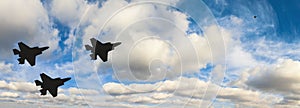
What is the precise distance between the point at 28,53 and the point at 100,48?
1749 centimetres

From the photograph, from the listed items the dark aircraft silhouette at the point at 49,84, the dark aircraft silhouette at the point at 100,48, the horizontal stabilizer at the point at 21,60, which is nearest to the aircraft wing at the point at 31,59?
the horizontal stabilizer at the point at 21,60

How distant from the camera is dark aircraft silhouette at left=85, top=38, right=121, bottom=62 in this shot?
2194 inches

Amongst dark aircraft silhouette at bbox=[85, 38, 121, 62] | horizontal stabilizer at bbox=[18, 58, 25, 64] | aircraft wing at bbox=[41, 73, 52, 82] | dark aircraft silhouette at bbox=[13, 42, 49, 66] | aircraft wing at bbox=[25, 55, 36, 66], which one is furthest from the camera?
aircraft wing at bbox=[41, 73, 52, 82]

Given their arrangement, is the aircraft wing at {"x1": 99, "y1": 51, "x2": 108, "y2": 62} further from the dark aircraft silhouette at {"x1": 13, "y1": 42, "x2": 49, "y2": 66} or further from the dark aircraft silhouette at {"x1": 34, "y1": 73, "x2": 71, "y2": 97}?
the dark aircraft silhouette at {"x1": 13, "y1": 42, "x2": 49, "y2": 66}

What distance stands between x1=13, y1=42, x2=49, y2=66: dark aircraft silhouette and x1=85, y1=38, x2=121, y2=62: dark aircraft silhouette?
547 inches

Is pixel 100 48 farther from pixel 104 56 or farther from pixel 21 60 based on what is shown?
pixel 21 60

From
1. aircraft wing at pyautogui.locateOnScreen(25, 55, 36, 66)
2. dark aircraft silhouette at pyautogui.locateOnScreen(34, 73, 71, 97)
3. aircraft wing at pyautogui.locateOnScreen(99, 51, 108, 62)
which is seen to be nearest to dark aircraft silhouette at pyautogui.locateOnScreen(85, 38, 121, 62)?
aircraft wing at pyautogui.locateOnScreen(99, 51, 108, 62)

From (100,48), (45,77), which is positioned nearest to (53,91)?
(45,77)

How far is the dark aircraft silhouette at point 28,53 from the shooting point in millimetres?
59963

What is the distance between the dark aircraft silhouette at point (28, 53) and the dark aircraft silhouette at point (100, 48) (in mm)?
13892

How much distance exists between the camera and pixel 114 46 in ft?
204

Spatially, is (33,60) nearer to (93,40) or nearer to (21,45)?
(21,45)

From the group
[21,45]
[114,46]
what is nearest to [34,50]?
[21,45]

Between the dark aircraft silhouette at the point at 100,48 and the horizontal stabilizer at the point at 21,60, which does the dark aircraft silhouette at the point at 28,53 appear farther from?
the dark aircraft silhouette at the point at 100,48
